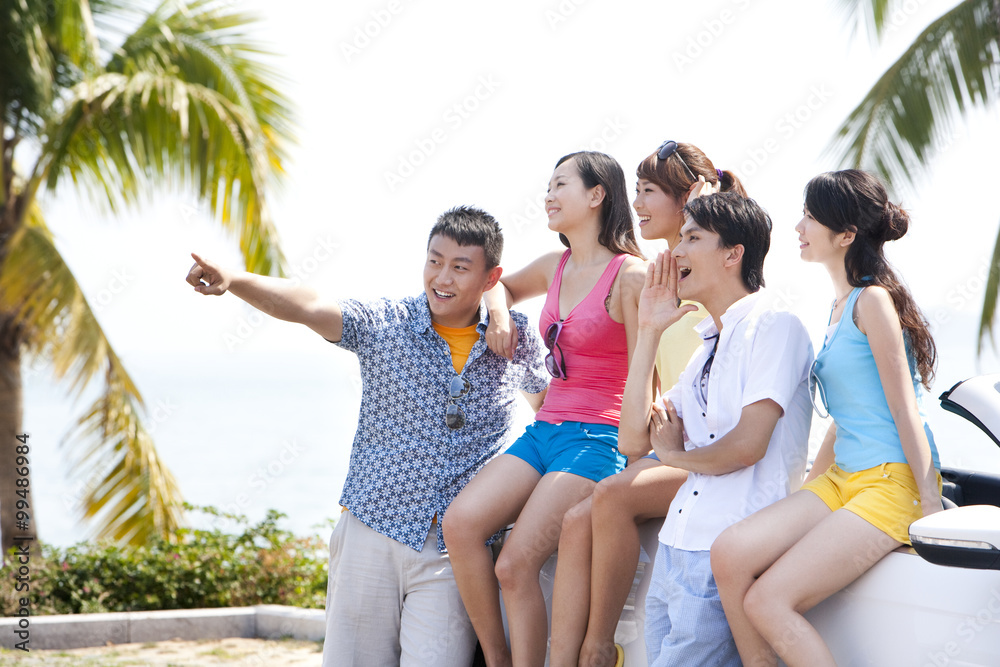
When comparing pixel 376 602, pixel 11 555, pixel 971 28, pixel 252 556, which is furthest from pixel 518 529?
pixel 971 28

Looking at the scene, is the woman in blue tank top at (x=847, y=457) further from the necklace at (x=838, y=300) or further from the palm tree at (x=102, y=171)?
the palm tree at (x=102, y=171)

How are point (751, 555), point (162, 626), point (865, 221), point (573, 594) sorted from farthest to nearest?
1. point (162, 626)
2. point (573, 594)
3. point (865, 221)
4. point (751, 555)

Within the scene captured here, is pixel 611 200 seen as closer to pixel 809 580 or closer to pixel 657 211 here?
pixel 657 211

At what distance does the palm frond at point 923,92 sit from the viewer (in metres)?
8.05

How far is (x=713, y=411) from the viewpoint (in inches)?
111

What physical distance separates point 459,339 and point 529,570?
1.00m

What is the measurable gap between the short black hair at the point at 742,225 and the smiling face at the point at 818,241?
0.36ft

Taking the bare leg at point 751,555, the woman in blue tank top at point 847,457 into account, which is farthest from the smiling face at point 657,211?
the bare leg at point 751,555

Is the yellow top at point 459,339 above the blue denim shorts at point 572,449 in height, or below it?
above

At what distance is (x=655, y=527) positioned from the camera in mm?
2979

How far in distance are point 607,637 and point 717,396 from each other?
33.3 inches

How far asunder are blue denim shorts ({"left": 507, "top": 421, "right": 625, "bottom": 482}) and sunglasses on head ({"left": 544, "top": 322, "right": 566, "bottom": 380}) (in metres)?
0.21

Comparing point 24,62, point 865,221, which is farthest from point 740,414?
point 24,62

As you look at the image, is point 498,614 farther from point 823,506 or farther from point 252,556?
point 252,556
